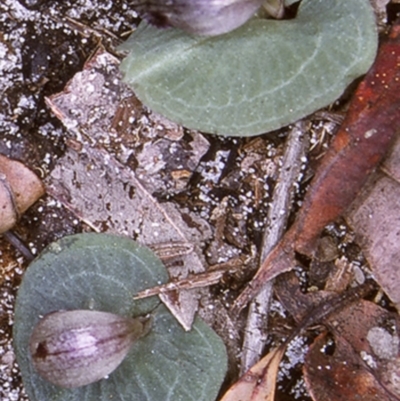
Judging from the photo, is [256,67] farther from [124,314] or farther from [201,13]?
[124,314]

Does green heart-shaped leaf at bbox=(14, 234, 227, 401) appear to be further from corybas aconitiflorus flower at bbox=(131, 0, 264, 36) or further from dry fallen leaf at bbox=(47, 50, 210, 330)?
corybas aconitiflorus flower at bbox=(131, 0, 264, 36)

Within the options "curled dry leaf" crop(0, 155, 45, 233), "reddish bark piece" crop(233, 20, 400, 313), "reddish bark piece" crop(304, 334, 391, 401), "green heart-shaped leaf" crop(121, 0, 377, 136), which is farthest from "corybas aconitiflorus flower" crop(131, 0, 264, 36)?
"reddish bark piece" crop(304, 334, 391, 401)

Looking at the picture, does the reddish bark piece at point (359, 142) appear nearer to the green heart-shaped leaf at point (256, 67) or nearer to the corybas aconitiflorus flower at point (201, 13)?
the green heart-shaped leaf at point (256, 67)

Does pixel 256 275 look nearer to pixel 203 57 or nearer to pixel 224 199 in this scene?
pixel 224 199

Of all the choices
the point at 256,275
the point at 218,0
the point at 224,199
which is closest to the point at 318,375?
the point at 256,275

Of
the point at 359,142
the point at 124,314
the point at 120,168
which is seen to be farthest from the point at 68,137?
the point at 359,142

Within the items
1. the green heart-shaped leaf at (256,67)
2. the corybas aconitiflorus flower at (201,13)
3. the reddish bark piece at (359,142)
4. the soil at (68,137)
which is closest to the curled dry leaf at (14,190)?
the soil at (68,137)
